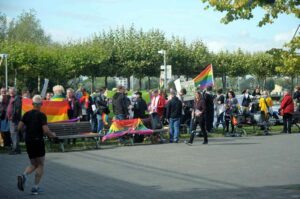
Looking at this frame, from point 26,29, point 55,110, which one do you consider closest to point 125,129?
point 55,110

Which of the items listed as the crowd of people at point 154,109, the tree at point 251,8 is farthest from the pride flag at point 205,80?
the tree at point 251,8

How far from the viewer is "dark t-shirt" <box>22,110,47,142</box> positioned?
35.9ft

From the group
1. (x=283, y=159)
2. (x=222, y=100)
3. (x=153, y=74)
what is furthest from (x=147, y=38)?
(x=283, y=159)

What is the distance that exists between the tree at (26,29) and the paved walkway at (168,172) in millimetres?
69200

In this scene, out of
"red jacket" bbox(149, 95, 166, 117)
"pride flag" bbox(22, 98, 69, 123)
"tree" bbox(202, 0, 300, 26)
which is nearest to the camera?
"tree" bbox(202, 0, 300, 26)

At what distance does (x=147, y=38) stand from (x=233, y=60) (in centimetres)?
986

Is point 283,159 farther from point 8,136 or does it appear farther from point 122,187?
point 8,136

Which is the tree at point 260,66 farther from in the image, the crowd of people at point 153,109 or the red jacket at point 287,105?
the red jacket at point 287,105

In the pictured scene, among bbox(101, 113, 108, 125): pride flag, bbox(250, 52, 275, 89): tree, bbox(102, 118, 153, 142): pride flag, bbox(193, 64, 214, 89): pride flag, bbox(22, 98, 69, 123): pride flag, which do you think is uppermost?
bbox(250, 52, 275, 89): tree

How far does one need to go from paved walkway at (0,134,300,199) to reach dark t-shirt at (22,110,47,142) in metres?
1.01

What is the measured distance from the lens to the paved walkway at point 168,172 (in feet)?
35.2

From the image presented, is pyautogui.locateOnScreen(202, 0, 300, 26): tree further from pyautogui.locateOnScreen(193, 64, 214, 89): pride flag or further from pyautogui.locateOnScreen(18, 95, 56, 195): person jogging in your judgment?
pyautogui.locateOnScreen(193, 64, 214, 89): pride flag

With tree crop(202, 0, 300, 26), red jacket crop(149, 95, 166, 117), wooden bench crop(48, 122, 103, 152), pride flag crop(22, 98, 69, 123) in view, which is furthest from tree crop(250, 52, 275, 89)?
tree crop(202, 0, 300, 26)

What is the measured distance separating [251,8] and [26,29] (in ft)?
260
